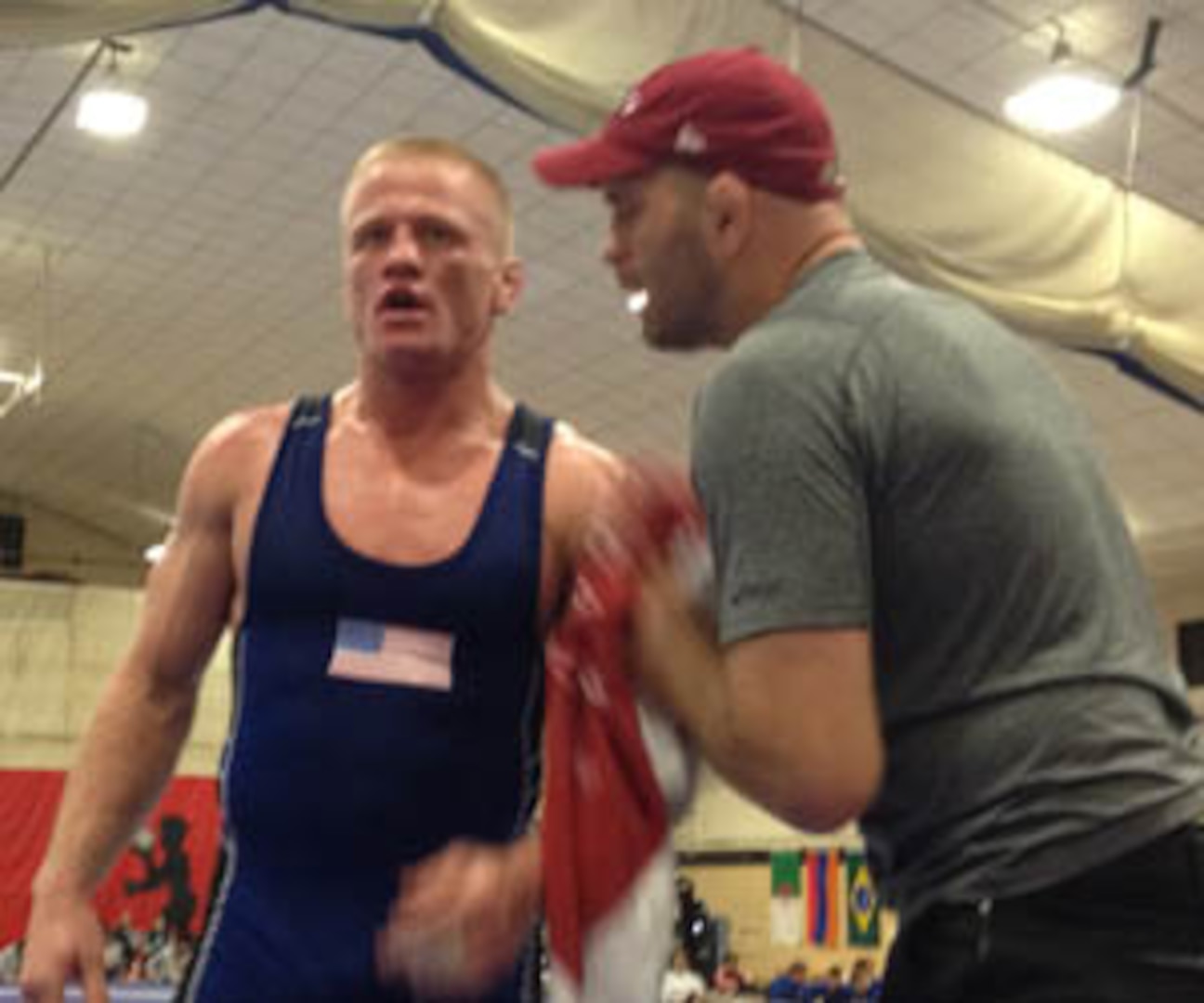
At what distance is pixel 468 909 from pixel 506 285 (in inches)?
42.9

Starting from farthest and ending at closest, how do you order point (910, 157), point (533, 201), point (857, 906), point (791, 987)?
point (857, 906), point (791, 987), point (533, 201), point (910, 157)

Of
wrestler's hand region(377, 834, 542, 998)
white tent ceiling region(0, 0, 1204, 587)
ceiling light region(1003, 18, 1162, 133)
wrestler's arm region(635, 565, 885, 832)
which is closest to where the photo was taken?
wrestler's arm region(635, 565, 885, 832)

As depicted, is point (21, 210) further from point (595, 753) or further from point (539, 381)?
point (595, 753)

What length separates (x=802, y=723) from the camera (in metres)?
1.45

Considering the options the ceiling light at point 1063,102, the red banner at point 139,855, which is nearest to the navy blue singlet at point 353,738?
the ceiling light at point 1063,102

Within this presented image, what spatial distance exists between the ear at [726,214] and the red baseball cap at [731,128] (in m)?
0.02

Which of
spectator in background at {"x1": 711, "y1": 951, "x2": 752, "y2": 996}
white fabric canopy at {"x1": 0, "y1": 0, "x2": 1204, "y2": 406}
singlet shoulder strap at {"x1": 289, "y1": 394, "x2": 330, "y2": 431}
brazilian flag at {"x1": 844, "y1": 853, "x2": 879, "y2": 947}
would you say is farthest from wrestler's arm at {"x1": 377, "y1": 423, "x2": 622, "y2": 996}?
brazilian flag at {"x1": 844, "y1": 853, "x2": 879, "y2": 947}

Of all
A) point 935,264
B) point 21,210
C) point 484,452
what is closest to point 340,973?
point 484,452

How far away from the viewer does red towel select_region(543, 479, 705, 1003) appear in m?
1.68

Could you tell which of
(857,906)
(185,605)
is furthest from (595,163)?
(857,906)

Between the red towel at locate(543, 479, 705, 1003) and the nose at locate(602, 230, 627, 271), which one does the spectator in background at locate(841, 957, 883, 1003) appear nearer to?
the red towel at locate(543, 479, 705, 1003)

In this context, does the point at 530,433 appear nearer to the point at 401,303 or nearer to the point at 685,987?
the point at 401,303

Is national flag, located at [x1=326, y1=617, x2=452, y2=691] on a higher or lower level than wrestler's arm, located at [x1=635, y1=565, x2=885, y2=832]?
higher

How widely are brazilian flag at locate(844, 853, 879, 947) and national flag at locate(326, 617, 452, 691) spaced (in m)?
16.6
